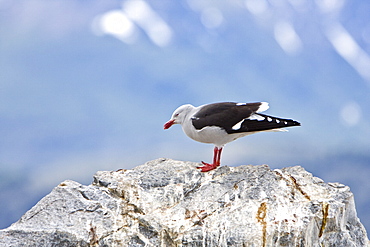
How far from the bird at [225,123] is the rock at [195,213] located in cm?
61

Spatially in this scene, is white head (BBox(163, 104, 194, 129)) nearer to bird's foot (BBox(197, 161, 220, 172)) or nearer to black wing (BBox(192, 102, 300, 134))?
black wing (BBox(192, 102, 300, 134))

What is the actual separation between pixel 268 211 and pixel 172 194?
4.95ft

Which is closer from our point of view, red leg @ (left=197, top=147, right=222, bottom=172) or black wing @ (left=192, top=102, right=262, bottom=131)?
black wing @ (left=192, top=102, right=262, bottom=131)

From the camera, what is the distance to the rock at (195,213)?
20.7 feet

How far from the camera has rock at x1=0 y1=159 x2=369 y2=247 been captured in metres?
6.30

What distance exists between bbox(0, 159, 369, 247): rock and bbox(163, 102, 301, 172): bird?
0.61m

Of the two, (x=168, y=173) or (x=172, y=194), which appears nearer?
(x=172, y=194)

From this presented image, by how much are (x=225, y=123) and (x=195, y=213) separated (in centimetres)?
181

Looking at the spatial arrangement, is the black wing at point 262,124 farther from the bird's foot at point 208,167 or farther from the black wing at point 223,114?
the bird's foot at point 208,167

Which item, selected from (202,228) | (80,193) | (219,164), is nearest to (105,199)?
(80,193)

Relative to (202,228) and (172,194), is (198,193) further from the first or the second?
(202,228)

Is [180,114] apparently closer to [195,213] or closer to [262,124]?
[262,124]

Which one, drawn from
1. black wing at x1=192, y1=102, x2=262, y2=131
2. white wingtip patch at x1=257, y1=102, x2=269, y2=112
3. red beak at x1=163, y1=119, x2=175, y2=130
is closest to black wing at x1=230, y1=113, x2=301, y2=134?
black wing at x1=192, y1=102, x2=262, y2=131

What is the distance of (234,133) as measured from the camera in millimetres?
7879
